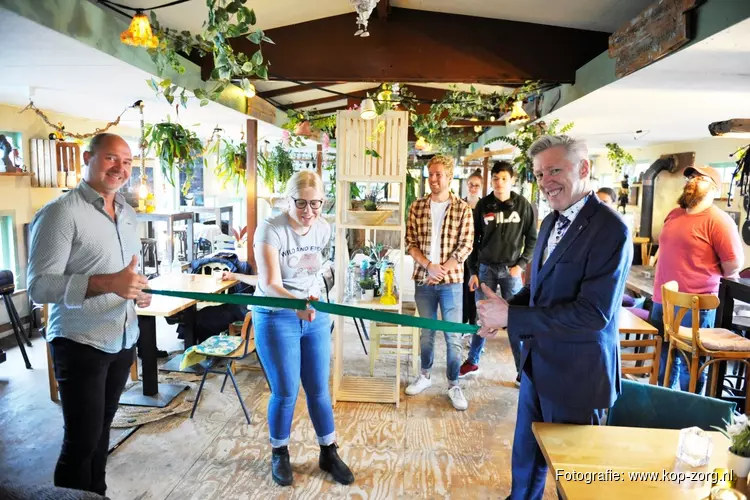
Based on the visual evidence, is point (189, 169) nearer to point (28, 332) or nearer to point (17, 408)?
point (17, 408)

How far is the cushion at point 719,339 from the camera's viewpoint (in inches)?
119

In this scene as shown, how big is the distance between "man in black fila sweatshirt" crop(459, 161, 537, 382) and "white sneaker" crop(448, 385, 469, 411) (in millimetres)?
449

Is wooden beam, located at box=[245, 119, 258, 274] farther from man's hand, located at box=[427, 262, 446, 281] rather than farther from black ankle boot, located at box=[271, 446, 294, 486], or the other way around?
black ankle boot, located at box=[271, 446, 294, 486]

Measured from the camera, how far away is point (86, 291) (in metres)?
1.82

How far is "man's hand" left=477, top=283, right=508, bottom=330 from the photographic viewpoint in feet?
6.07

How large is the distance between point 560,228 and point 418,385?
7.07ft

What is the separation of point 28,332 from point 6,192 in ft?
4.92

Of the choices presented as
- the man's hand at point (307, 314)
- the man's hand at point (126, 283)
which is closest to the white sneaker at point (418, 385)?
the man's hand at point (307, 314)

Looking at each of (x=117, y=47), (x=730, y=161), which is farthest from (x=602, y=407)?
(x=730, y=161)

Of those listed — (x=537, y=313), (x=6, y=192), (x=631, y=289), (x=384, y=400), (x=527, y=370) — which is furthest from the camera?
(x=631, y=289)

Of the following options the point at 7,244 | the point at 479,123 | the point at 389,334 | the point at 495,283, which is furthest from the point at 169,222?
the point at 495,283

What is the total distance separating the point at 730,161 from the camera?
7.64 meters

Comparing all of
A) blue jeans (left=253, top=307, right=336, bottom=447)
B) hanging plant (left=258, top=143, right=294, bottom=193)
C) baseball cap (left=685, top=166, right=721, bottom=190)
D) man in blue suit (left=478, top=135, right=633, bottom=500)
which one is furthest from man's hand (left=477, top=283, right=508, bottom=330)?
hanging plant (left=258, top=143, right=294, bottom=193)

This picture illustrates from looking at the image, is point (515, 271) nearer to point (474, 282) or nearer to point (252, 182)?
point (474, 282)
